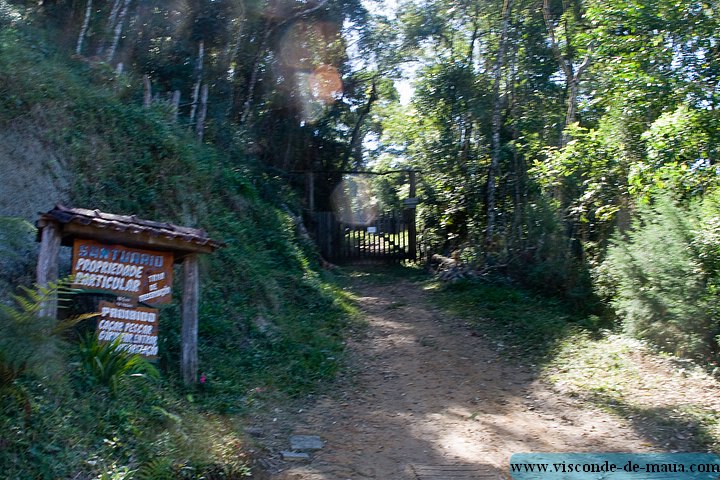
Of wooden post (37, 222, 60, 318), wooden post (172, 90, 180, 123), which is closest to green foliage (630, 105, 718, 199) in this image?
wooden post (37, 222, 60, 318)

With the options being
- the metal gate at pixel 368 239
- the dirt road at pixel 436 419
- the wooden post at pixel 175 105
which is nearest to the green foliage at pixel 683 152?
the dirt road at pixel 436 419

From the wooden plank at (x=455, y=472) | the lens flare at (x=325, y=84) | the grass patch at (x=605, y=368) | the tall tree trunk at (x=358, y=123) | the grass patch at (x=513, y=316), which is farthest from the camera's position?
the tall tree trunk at (x=358, y=123)

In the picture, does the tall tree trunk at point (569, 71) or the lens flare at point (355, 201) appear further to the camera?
the lens flare at point (355, 201)

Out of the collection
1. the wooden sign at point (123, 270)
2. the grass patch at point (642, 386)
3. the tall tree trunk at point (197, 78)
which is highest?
the tall tree trunk at point (197, 78)

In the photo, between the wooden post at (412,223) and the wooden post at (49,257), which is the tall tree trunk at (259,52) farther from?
the wooden post at (49,257)

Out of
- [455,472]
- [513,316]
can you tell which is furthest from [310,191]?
[455,472]

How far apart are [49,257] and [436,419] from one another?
5119 mm

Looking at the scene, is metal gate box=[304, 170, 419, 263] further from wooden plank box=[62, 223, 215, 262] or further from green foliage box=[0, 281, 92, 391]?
green foliage box=[0, 281, 92, 391]

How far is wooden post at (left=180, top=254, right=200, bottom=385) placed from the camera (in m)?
8.17

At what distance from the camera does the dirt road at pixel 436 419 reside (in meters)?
7.20

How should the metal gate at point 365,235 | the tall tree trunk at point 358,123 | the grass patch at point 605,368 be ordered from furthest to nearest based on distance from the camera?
the tall tree trunk at point 358,123 → the metal gate at point 365,235 → the grass patch at point 605,368

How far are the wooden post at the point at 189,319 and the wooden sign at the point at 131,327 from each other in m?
0.48

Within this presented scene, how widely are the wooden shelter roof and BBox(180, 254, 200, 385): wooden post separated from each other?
0.78ft

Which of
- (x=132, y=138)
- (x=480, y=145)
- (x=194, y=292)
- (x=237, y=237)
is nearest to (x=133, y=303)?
(x=194, y=292)
